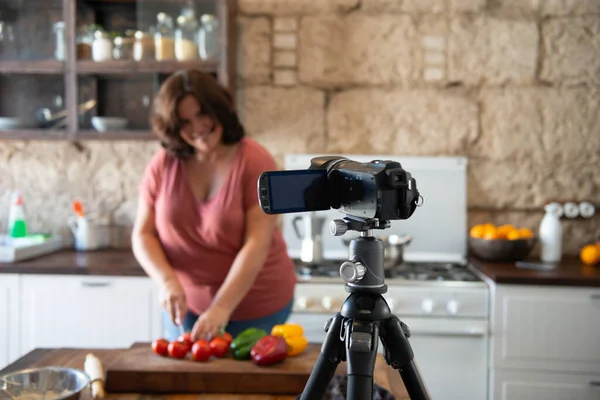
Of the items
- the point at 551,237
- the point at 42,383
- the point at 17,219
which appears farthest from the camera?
the point at 17,219

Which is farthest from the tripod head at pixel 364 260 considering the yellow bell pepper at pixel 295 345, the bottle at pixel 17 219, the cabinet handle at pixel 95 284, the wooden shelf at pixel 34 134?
the bottle at pixel 17 219

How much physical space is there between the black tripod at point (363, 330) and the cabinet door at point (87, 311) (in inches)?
64.0

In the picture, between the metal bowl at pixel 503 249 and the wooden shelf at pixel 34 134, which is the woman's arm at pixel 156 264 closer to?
the wooden shelf at pixel 34 134

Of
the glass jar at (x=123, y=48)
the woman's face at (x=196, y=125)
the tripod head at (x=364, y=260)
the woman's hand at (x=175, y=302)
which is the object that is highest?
the glass jar at (x=123, y=48)

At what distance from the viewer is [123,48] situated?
266 centimetres

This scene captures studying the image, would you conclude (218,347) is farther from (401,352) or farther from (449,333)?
(449,333)

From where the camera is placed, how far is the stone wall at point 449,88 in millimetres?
2799

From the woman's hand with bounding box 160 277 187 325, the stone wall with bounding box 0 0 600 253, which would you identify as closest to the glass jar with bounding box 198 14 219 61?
the stone wall with bounding box 0 0 600 253

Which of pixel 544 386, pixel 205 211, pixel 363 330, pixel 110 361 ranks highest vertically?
pixel 205 211

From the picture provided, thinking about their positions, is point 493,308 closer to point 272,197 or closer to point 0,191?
point 272,197

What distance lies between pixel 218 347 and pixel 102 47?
1740mm

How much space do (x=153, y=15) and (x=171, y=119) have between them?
3.80ft

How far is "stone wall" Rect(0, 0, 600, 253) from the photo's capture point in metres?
2.80

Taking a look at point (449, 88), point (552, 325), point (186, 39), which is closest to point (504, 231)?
point (552, 325)
